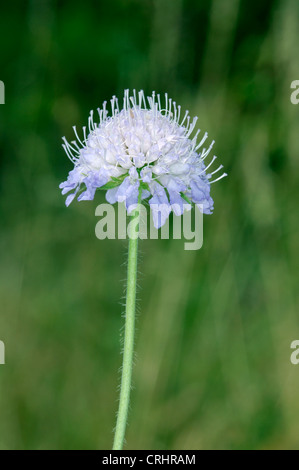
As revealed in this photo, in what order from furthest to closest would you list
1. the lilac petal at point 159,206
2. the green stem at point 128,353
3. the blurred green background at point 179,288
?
the blurred green background at point 179,288, the lilac petal at point 159,206, the green stem at point 128,353

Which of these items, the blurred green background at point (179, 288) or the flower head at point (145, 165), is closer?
the flower head at point (145, 165)

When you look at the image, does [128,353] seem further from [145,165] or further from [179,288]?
[179,288]

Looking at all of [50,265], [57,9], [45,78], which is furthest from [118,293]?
[57,9]

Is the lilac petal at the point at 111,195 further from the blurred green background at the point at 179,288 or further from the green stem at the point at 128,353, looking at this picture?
the blurred green background at the point at 179,288

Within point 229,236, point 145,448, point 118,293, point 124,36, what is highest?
point 124,36

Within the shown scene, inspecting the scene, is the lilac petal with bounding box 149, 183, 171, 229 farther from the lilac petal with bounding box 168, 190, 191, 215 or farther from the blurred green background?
the blurred green background

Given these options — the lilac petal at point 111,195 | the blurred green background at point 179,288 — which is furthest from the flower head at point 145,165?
the blurred green background at point 179,288

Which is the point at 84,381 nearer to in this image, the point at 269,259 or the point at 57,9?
the point at 269,259
